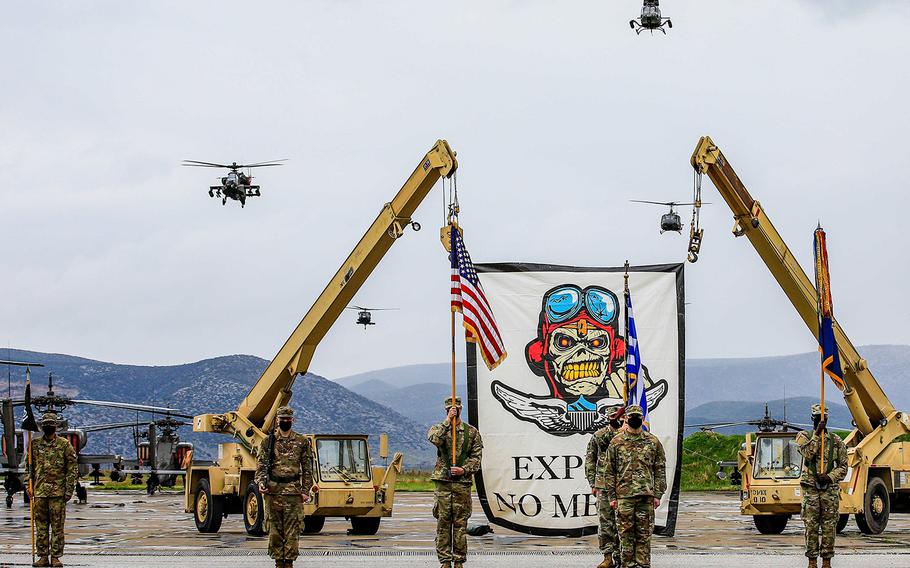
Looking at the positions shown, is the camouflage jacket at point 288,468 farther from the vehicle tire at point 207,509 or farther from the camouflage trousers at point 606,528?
the vehicle tire at point 207,509

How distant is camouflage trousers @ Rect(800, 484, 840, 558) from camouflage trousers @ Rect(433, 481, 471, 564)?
418 cm

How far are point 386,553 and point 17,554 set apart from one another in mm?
5098

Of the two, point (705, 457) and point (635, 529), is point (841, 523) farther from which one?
point (705, 457)

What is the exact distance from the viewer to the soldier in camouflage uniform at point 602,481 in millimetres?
16219

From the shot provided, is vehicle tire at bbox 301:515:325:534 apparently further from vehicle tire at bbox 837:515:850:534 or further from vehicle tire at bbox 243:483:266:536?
vehicle tire at bbox 837:515:850:534

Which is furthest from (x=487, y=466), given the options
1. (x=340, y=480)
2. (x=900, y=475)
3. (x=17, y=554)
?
(x=900, y=475)

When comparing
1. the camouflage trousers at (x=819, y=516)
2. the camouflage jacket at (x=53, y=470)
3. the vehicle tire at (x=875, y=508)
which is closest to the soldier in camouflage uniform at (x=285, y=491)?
the camouflage jacket at (x=53, y=470)

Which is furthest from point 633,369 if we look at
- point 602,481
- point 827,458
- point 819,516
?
point 819,516

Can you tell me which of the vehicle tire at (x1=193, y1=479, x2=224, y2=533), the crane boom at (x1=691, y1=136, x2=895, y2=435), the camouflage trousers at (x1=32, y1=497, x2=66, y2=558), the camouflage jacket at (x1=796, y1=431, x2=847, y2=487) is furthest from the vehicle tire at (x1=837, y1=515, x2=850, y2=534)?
the camouflage trousers at (x1=32, y1=497, x2=66, y2=558)

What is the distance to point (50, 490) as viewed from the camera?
16.6 m

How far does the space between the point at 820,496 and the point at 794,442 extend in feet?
27.4

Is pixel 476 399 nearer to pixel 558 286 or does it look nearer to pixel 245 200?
pixel 558 286

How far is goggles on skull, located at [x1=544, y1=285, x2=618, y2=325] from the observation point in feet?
65.2

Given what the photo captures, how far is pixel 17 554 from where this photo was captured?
18688 mm
